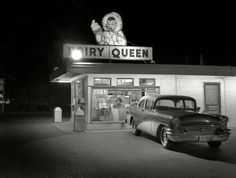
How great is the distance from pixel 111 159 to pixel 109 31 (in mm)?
12641

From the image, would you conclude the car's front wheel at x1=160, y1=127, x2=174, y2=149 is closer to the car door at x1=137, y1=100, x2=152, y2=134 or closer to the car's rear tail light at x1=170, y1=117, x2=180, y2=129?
the car's rear tail light at x1=170, y1=117, x2=180, y2=129

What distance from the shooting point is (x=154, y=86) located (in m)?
17.8

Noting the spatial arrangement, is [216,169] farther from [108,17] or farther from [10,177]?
[108,17]

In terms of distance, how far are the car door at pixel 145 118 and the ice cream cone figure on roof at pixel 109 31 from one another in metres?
7.99

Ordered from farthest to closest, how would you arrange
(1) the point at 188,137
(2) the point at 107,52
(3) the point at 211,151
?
(2) the point at 107,52, (3) the point at 211,151, (1) the point at 188,137

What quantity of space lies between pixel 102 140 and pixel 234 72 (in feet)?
30.3

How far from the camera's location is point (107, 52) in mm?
19203

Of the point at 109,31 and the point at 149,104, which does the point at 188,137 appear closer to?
the point at 149,104

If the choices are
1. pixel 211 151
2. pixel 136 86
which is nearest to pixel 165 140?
pixel 211 151

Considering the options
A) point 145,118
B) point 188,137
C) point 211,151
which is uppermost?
point 145,118

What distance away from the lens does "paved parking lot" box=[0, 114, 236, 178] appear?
7297mm

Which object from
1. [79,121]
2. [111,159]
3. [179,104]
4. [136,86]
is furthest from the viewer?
[136,86]

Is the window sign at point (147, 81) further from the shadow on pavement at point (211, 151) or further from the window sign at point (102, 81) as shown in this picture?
the shadow on pavement at point (211, 151)

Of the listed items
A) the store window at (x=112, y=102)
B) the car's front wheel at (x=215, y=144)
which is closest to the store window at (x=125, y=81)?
the store window at (x=112, y=102)
